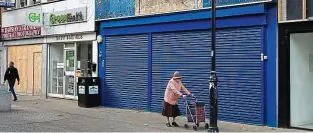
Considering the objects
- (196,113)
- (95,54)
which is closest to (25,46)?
(95,54)

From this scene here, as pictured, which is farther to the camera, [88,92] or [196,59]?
[88,92]

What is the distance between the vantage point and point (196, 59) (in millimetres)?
13727

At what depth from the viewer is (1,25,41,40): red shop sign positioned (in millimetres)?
21417

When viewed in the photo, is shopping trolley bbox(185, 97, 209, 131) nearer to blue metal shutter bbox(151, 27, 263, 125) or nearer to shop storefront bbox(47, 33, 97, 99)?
blue metal shutter bbox(151, 27, 263, 125)

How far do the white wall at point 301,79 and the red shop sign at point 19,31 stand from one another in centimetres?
1345

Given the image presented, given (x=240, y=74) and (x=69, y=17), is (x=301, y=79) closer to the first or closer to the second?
(x=240, y=74)

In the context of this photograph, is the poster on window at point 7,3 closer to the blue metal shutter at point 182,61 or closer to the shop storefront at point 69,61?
the shop storefront at point 69,61

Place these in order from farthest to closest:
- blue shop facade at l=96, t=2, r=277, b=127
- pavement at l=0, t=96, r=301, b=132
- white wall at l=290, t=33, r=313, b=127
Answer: blue shop facade at l=96, t=2, r=277, b=127 → white wall at l=290, t=33, r=313, b=127 → pavement at l=0, t=96, r=301, b=132

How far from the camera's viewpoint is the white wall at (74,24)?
17703 mm

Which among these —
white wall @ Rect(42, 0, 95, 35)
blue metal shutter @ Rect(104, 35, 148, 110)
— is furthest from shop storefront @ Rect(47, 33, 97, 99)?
blue metal shutter @ Rect(104, 35, 148, 110)

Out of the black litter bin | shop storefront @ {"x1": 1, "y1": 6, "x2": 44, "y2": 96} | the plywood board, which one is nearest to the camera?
the black litter bin

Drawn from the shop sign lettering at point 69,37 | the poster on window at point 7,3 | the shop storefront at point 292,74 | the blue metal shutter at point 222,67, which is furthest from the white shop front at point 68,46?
the shop storefront at point 292,74

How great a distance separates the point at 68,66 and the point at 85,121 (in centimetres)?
738

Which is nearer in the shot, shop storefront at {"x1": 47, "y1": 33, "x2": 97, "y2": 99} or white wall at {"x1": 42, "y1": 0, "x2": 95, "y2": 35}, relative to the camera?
white wall at {"x1": 42, "y1": 0, "x2": 95, "y2": 35}
